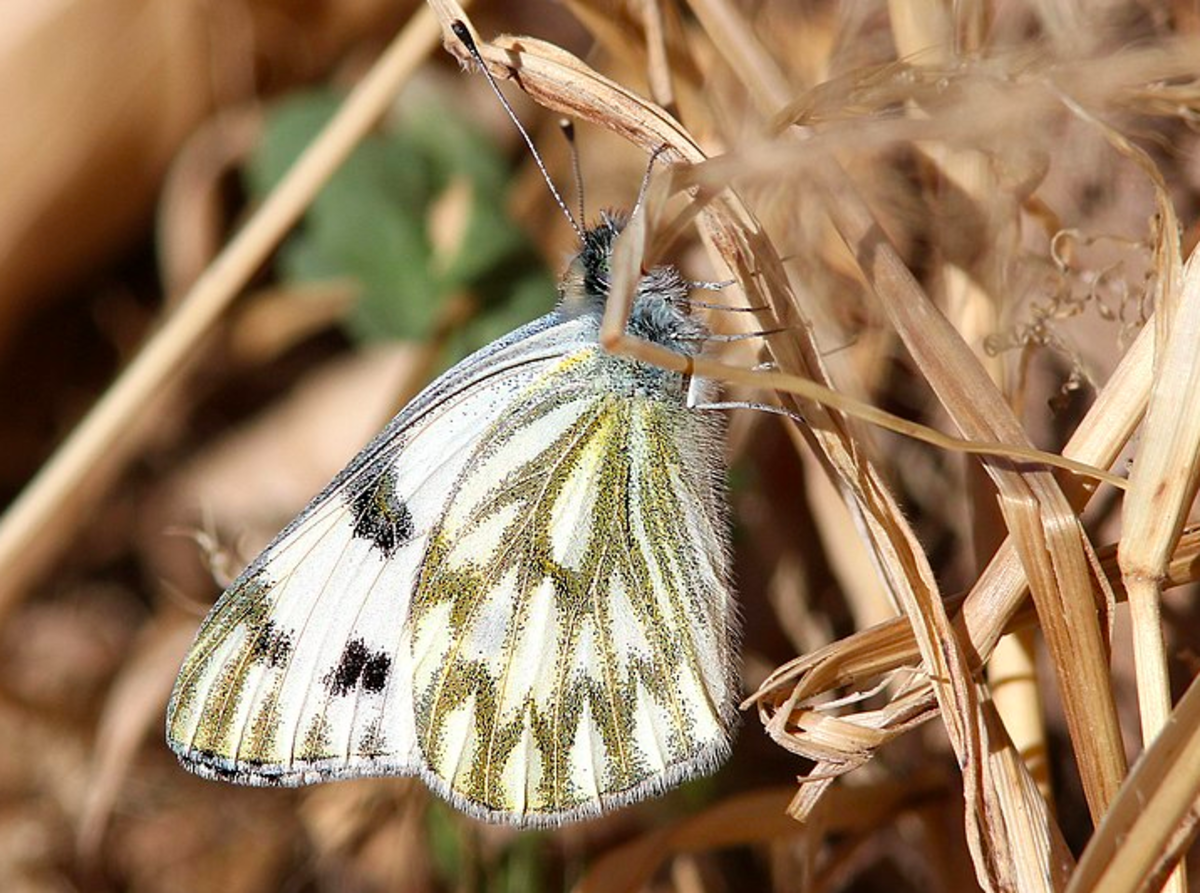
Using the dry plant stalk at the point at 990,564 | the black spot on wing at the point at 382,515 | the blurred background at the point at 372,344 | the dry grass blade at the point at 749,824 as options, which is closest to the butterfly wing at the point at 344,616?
the black spot on wing at the point at 382,515

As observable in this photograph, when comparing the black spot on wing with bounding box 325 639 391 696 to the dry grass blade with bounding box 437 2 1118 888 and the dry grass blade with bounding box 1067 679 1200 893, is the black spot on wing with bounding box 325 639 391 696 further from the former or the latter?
the dry grass blade with bounding box 1067 679 1200 893

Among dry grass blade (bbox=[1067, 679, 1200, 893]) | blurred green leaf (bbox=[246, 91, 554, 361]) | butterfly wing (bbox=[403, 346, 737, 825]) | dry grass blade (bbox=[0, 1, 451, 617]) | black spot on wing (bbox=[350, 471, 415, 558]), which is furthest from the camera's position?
blurred green leaf (bbox=[246, 91, 554, 361])

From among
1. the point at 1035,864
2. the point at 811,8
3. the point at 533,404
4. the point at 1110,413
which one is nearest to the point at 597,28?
the point at 533,404

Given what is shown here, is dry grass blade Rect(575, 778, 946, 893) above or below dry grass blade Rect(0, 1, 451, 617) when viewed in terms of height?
below

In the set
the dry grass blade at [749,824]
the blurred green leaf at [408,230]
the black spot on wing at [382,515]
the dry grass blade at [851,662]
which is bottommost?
the dry grass blade at [749,824]

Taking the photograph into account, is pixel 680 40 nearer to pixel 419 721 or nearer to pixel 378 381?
pixel 419 721

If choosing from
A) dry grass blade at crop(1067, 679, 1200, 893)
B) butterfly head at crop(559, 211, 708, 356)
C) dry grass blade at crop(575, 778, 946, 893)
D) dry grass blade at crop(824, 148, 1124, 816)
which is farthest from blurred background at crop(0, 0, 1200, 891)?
dry grass blade at crop(1067, 679, 1200, 893)

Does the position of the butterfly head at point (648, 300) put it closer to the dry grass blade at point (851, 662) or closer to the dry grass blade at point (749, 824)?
the dry grass blade at point (851, 662)
